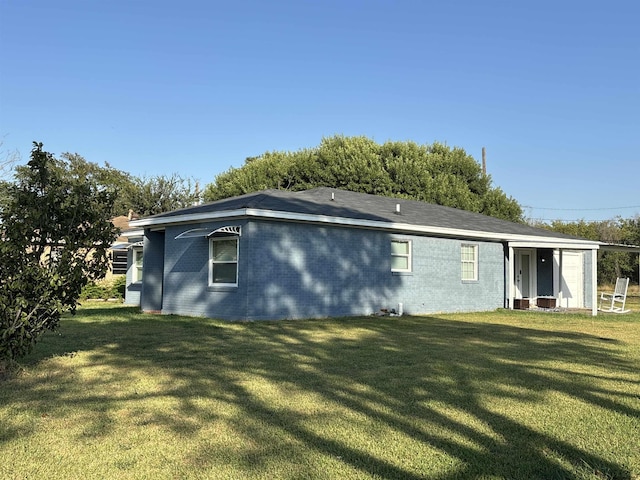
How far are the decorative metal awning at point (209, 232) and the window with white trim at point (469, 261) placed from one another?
27.2 feet

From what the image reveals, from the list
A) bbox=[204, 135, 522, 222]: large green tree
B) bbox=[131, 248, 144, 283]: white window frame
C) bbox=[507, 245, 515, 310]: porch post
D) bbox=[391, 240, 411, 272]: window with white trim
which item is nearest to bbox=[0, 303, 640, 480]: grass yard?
bbox=[391, 240, 411, 272]: window with white trim

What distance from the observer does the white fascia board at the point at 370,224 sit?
14062mm

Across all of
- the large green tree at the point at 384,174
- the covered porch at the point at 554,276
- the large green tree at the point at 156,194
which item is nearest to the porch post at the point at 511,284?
the covered porch at the point at 554,276

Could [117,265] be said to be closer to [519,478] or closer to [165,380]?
[165,380]

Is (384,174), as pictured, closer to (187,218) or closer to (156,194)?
(156,194)

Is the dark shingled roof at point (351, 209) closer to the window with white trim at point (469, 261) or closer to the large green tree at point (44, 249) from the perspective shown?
the window with white trim at point (469, 261)

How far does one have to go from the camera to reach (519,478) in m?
3.78

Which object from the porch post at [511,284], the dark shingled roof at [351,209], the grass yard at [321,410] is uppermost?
the dark shingled roof at [351,209]

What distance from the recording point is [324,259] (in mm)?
15273

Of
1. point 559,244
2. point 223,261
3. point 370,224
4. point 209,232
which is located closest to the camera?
point 223,261

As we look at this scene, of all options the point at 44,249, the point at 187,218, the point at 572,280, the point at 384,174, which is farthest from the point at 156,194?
the point at 44,249

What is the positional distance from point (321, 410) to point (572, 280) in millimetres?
18865

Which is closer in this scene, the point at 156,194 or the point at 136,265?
the point at 136,265

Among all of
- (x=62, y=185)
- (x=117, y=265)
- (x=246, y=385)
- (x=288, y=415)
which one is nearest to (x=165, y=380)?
(x=246, y=385)
